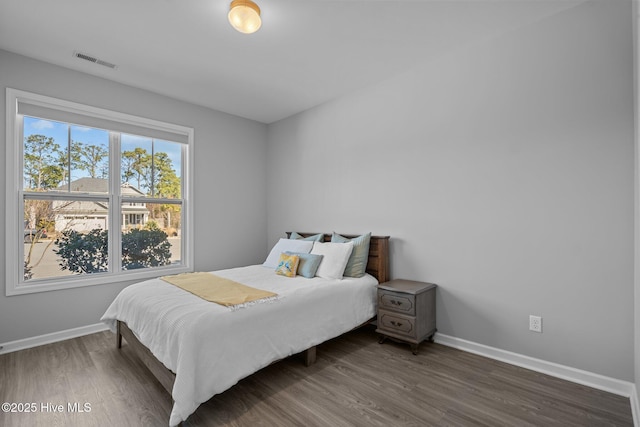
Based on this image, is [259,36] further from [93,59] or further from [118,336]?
[118,336]

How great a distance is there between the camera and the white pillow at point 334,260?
10.3ft

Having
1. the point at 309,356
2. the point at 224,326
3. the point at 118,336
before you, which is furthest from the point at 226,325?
the point at 118,336

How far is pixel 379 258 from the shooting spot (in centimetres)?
331

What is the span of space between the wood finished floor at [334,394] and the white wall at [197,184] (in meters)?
0.44

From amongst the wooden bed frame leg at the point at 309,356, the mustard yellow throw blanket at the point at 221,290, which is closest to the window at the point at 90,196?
the mustard yellow throw blanket at the point at 221,290

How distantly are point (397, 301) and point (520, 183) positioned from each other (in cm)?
146

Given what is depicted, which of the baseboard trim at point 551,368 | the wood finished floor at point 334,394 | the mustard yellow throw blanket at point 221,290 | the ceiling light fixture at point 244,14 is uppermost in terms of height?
the ceiling light fixture at point 244,14

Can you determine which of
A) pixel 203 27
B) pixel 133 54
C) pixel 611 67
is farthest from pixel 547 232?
pixel 133 54

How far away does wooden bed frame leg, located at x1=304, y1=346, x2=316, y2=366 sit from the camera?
253cm

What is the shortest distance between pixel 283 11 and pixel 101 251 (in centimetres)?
315

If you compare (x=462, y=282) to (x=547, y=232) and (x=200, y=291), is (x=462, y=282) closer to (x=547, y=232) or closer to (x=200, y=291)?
(x=547, y=232)

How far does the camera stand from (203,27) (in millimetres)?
2463

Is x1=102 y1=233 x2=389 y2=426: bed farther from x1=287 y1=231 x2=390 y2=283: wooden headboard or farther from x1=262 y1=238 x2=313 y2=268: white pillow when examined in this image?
x1=262 y1=238 x2=313 y2=268: white pillow

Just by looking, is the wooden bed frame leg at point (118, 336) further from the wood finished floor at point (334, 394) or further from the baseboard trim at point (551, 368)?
the baseboard trim at point (551, 368)
